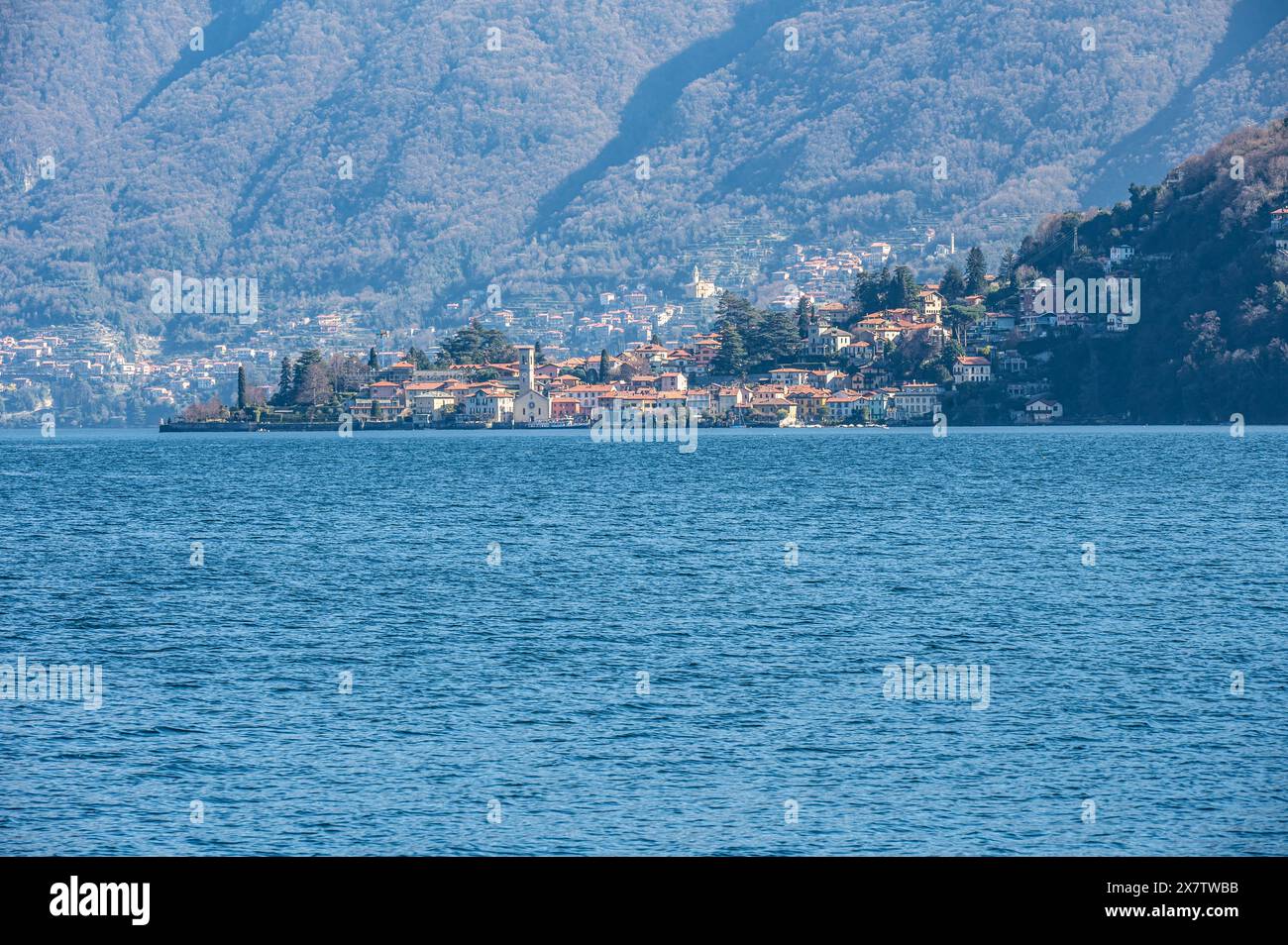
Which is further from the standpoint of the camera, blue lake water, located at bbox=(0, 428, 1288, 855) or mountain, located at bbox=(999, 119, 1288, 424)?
mountain, located at bbox=(999, 119, 1288, 424)

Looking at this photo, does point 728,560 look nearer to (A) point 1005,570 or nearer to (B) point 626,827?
(A) point 1005,570

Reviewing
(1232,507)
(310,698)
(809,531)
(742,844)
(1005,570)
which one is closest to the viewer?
(742,844)

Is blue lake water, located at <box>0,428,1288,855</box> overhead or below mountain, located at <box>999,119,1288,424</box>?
below

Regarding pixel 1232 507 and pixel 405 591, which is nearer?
pixel 405 591

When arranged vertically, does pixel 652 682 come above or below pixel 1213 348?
below

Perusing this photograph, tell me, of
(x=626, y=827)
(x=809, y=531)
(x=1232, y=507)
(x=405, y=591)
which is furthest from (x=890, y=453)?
(x=626, y=827)

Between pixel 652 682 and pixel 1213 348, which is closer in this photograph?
pixel 652 682

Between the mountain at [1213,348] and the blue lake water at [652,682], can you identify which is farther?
the mountain at [1213,348]

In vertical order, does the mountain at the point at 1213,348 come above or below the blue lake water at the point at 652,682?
above
